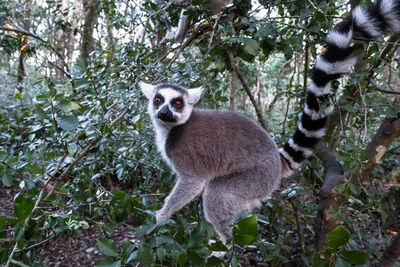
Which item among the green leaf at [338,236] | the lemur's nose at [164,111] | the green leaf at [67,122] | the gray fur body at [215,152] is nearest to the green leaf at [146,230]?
the green leaf at [67,122]

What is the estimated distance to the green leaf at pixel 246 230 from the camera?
1332 mm

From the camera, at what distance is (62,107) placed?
1.86 meters

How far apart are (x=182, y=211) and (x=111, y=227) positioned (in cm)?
116

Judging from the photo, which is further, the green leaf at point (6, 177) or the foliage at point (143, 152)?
the green leaf at point (6, 177)

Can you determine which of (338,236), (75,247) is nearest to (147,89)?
(338,236)

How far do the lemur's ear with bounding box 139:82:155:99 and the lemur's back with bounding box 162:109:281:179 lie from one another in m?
0.41

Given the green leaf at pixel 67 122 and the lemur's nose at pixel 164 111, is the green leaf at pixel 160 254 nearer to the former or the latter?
the green leaf at pixel 67 122

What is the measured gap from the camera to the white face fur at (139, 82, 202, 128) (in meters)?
2.92

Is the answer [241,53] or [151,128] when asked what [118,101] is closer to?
[151,128]

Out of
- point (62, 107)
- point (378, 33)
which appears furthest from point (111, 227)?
point (378, 33)

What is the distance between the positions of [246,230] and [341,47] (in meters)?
1.59

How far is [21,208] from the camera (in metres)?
1.60

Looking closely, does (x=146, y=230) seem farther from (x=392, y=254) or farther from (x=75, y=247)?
(x=75, y=247)

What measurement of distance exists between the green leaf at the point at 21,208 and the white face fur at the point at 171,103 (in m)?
1.48
